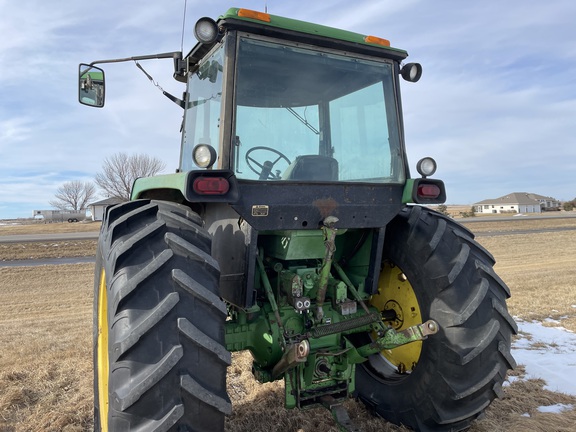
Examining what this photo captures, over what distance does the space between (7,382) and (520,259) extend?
14.8 meters

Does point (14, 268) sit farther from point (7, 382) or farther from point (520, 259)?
point (520, 259)

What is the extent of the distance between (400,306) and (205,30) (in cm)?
231

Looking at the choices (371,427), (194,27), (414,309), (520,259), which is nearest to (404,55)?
(194,27)

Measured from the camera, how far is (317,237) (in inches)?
113

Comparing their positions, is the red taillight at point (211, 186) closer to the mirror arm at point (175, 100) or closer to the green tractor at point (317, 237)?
the green tractor at point (317, 237)

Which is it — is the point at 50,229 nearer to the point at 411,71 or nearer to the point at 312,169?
the point at 312,169

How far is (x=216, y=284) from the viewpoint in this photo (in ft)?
6.64

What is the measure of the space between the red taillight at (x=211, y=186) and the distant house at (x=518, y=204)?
3063 inches

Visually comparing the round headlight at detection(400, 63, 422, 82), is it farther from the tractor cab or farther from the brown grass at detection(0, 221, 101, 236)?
the brown grass at detection(0, 221, 101, 236)

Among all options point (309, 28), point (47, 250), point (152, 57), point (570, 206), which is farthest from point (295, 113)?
point (570, 206)

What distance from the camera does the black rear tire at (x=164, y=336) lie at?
1727mm

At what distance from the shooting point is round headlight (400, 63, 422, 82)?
312 cm

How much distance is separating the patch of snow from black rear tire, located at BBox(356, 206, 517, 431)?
5.33 ft

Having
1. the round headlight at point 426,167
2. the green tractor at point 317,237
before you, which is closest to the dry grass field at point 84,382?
the green tractor at point 317,237
